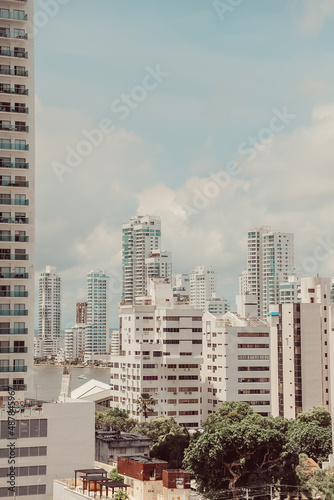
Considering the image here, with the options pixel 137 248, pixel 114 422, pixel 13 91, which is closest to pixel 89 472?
pixel 13 91

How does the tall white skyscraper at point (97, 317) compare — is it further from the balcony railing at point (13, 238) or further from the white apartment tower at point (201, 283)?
the balcony railing at point (13, 238)

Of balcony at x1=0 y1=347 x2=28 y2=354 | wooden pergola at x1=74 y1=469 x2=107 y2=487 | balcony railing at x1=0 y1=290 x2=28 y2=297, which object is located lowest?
wooden pergola at x1=74 y1=469 x2=107 y2=487

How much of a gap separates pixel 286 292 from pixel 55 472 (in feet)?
179

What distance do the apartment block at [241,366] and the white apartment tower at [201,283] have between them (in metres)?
50.1

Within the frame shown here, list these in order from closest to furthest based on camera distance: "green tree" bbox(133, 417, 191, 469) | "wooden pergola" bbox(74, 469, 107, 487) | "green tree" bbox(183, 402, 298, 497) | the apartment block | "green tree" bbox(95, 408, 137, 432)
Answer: "wooden pergola" bbox(74, 469, 107, 487), "green tree" bbox(183, 402, 298, 497), "green tree" bbox(133, 417, 191, 469), "green tree" bbox(95, 408, 137, 432), the apartment block

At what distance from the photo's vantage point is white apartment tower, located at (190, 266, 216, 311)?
3780 inches

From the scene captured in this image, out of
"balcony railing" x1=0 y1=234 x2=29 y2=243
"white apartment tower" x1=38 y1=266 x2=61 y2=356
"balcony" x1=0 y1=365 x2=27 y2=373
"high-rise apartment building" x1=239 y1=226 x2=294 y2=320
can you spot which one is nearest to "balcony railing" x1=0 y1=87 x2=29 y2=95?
"balcony railing" x1=0 y1=234 x2=29 y2=243

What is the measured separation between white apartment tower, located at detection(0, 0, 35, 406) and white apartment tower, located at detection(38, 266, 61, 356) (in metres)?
72.9

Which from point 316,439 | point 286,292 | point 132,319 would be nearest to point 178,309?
point 132,319

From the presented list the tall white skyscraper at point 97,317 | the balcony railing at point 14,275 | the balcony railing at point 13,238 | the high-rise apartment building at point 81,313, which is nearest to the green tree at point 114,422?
the balcony railing at point 14,275

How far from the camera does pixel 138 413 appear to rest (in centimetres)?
4238

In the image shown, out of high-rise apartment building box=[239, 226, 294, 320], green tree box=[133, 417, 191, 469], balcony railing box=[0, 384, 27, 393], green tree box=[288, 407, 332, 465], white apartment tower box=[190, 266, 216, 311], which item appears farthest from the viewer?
white apartment tower box=[190, 266, 216, 311]

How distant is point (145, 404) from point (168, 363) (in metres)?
2.56

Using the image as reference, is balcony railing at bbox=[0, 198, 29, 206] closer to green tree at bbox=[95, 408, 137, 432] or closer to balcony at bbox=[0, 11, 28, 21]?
balcony at bbox=[0, 11, 28, 21]
